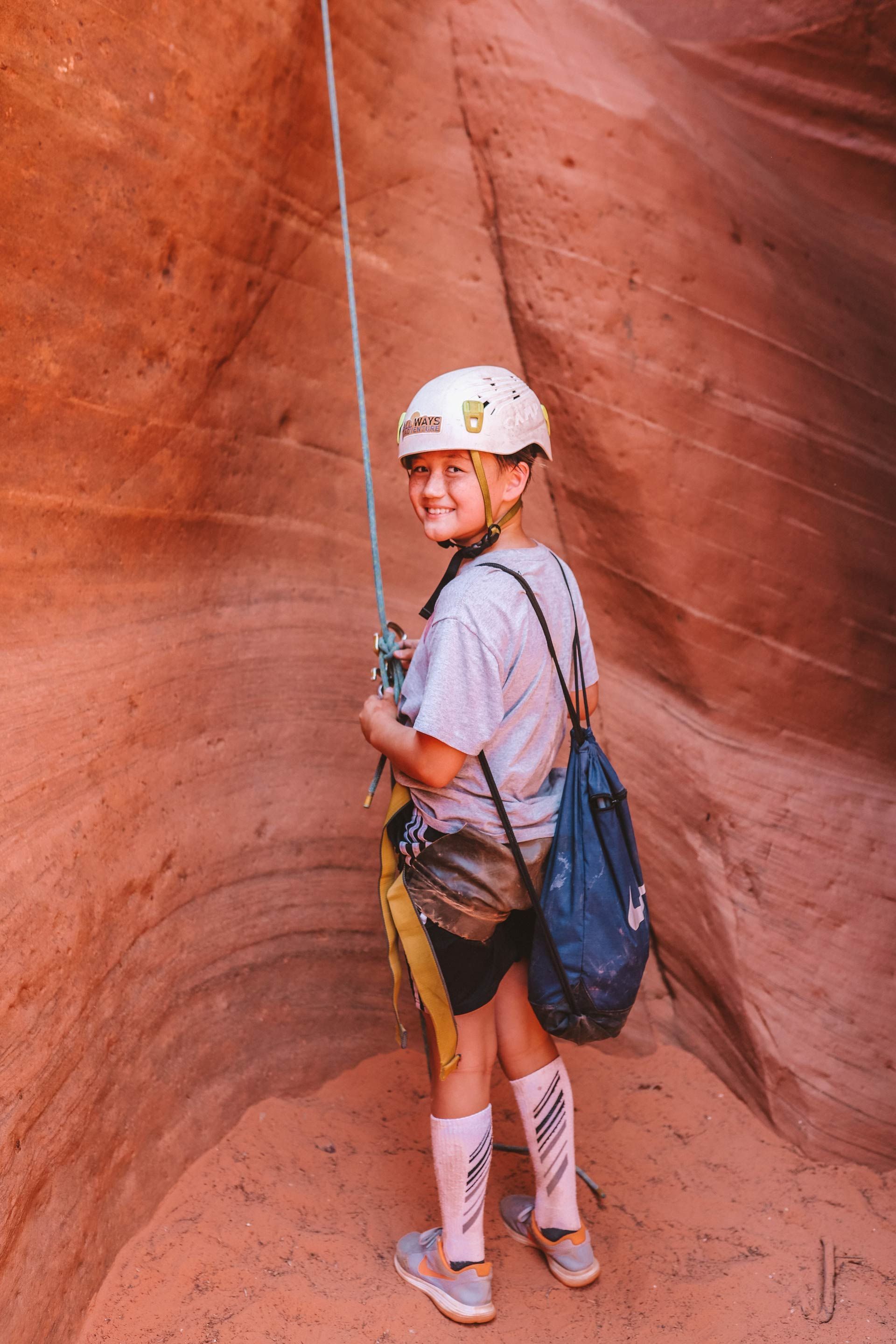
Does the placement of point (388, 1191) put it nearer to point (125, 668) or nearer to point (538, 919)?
point (538, 919)

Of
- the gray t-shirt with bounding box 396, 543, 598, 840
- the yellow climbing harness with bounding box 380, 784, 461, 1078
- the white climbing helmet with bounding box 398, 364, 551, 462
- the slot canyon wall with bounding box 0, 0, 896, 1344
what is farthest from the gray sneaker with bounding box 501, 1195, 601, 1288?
the white climbing helmet with bounding box 398, 364, 551, 462

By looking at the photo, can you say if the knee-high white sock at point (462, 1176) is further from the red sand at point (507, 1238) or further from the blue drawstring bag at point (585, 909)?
the blue drawstring bag at point (585, 909)

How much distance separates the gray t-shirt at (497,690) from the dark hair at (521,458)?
18 centimetres

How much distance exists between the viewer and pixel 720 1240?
114 inches

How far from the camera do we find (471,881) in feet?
7.58

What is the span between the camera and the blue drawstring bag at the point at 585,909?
7.48ft

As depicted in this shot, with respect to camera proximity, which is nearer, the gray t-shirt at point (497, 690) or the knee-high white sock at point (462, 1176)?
the gray t-shirt at point (497, 690)

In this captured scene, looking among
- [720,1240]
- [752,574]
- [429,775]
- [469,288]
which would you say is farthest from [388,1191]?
[469,288]

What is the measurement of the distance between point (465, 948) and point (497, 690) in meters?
0.61

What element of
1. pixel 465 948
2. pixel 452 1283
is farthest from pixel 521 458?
pixel 452 1283

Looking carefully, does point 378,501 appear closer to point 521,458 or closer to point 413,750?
point 521,458

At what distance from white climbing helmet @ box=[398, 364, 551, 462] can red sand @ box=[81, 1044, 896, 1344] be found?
1920 millimetres

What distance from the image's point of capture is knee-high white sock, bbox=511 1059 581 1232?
257 cm

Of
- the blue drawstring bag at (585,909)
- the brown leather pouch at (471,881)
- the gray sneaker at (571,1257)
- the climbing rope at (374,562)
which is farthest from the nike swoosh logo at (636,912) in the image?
the gray sneaker at (571,1257)
